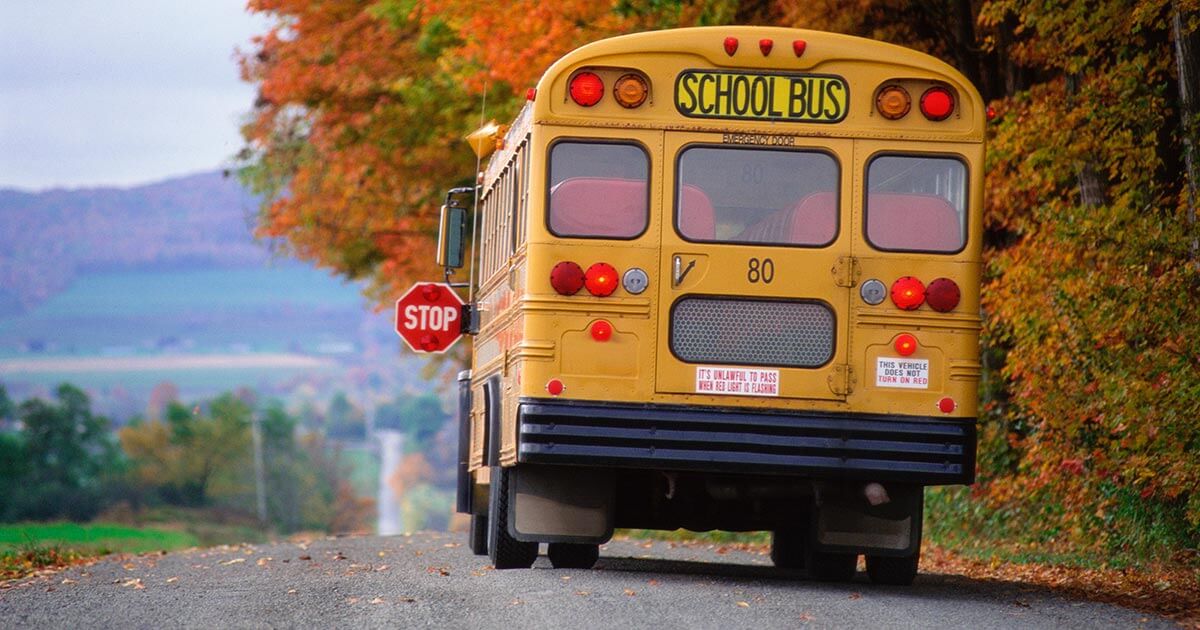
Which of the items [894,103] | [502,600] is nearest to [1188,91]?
[894,103]

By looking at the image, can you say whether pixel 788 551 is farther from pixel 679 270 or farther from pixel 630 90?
pixel 630 90

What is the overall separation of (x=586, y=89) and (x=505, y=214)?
5.96ft

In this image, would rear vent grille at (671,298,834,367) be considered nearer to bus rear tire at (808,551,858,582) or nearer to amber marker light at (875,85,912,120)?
amber marker light at (875,85,912,120)

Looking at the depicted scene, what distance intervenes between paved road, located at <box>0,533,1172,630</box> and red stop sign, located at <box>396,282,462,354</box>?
113 inches

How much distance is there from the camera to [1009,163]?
17344 mm

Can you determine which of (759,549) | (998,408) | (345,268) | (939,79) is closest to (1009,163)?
(998,408)

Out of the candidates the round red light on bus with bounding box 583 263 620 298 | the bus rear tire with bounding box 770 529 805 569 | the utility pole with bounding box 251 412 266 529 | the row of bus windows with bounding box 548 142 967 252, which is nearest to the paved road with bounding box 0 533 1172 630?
the bus rear tire with bounding box 770 529 805 569

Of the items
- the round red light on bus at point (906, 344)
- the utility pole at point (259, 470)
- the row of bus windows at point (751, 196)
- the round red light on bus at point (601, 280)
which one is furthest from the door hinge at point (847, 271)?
the utility pole at point (259, 470)

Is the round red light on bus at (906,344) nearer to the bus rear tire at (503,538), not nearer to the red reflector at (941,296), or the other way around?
the red reflector at (941,296)

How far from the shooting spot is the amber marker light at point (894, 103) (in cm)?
1029

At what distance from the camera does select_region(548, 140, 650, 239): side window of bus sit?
1017 centimetres

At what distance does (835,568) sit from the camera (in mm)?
12102

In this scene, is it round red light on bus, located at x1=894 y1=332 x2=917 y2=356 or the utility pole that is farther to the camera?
the utility pole

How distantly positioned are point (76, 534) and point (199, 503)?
6503cm
